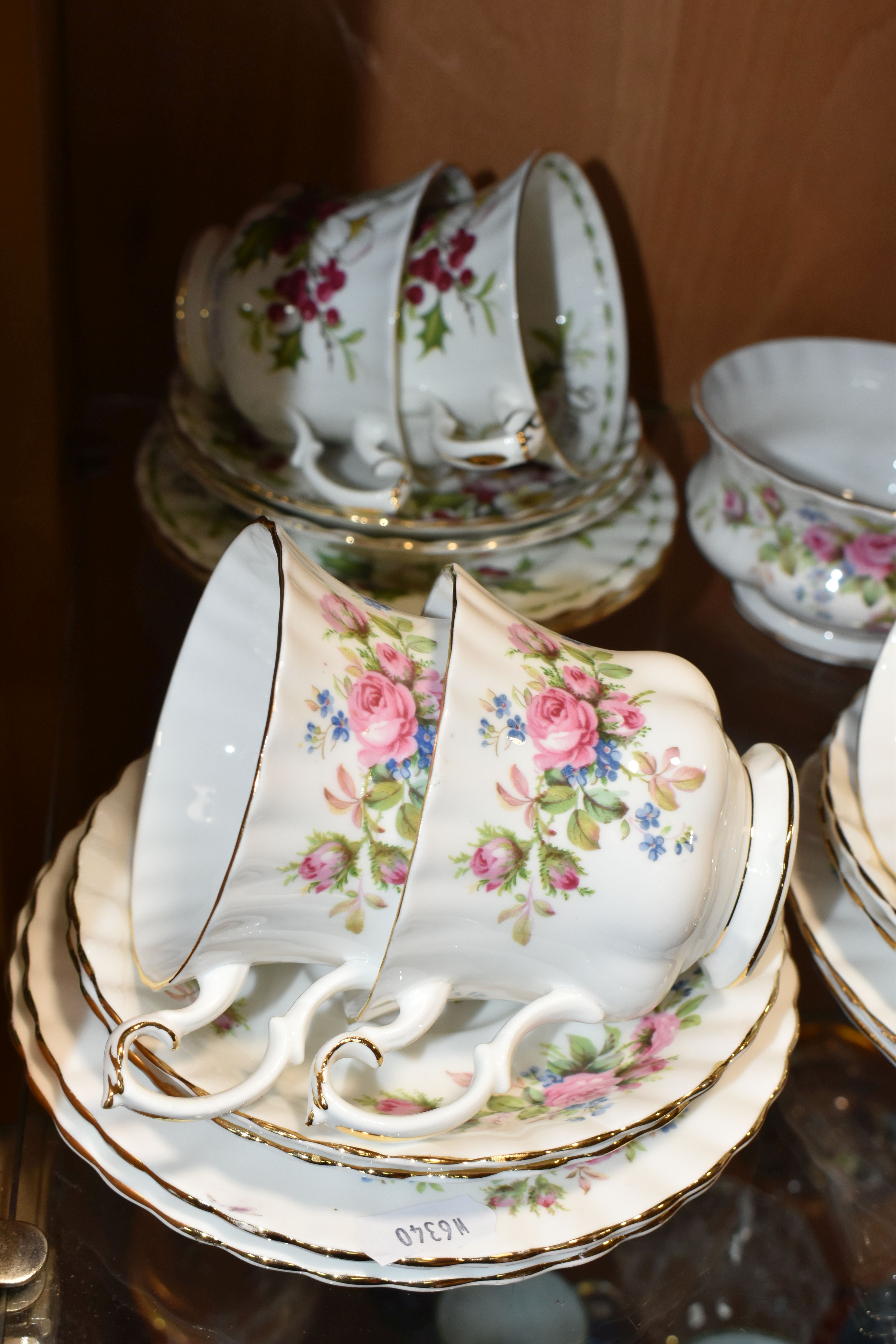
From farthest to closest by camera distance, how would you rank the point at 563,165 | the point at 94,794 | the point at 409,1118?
the point at 563,165 < the point at 94,794 < the point at 409,1118

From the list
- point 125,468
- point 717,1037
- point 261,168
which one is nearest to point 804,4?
point 261,168

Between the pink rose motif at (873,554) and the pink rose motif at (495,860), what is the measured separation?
0.28 meters

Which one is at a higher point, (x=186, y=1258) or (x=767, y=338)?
(x=767, y=338)

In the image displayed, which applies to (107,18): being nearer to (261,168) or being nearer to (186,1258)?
(261,168)

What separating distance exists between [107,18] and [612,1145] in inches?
22.3

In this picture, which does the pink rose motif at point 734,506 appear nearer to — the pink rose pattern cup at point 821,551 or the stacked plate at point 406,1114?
the pink rose pattern cup at point 821,551

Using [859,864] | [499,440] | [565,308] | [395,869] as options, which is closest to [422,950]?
[395,869]

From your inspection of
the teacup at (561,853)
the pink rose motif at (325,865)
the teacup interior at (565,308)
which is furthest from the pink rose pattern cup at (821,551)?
the pink rose motif at (325,865)

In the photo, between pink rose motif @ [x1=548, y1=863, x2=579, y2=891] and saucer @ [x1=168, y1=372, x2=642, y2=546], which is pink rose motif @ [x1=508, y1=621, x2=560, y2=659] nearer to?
pink rose motif @ [x1=548, y1=863, x2=579, y2=891]

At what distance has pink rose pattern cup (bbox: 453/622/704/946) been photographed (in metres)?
0.35

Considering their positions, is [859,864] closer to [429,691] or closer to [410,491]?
[429,691]

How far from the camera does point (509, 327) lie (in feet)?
1.86

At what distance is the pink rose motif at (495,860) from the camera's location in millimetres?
348

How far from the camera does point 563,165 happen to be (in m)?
0.62
